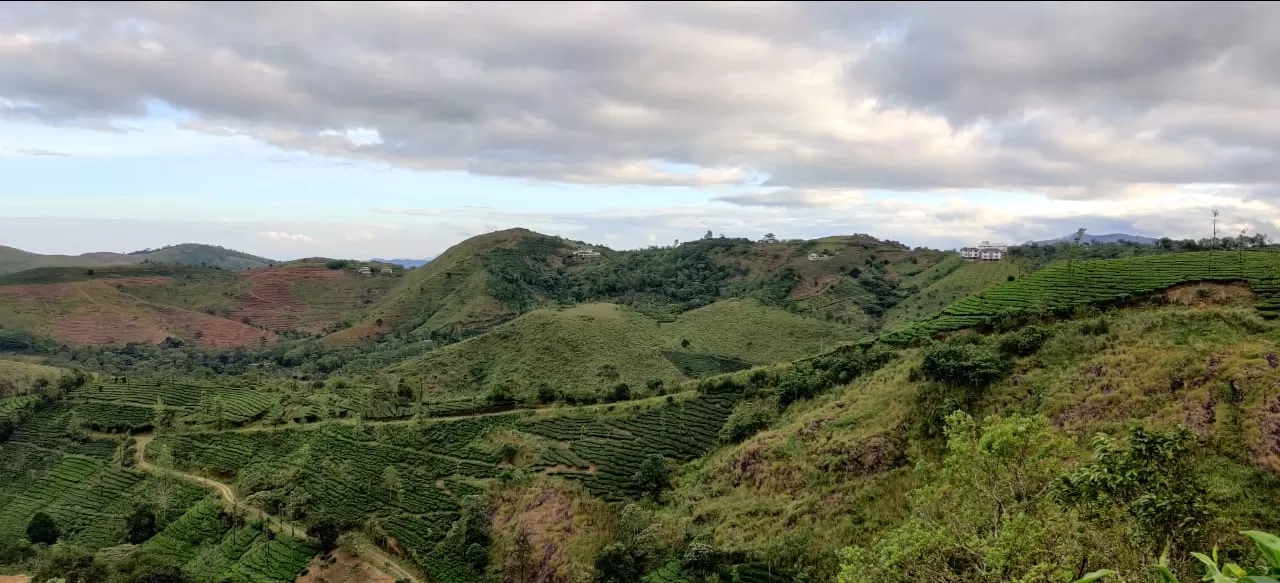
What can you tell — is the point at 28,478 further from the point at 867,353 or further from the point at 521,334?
the point at 867,353

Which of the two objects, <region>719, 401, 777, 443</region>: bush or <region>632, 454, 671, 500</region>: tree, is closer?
<region>632, 454, 671, 500</region>: tree

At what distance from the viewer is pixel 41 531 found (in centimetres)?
4472

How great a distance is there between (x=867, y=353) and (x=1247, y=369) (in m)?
23.6

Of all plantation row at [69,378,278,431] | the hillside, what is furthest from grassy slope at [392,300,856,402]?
the hillside

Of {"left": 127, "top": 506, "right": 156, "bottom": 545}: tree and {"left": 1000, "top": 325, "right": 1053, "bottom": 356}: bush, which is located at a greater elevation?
{"left": 1000, "top": 325, "right": 1053, "bottom": 356}: bush

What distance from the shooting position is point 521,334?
7831 cm

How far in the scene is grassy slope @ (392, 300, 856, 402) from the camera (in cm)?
6975

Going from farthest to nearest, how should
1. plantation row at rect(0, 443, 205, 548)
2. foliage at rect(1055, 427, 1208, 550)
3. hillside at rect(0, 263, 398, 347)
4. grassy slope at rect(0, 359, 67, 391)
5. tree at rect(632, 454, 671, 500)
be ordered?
1. hillside at rect(0, 263, 398, 347)
2. grassy slope at rect(0, 359, 67, 391)
3. plantation row at rect(0, 443, 205, 548)
4. tree at rect(632, 454, 671, 500)
5. foliage at rect(1055, 427, 1208, 550)

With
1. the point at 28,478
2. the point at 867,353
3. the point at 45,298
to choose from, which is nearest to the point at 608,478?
the point at 867,353

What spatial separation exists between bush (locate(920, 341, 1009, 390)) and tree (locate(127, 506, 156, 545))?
5049 centimetres

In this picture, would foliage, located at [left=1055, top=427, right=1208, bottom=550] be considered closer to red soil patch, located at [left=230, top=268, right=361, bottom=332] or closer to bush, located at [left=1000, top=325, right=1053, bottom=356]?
bush, located at [left=1000, top=325, right=1053, bottom=356]

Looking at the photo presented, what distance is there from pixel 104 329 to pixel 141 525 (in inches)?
3938

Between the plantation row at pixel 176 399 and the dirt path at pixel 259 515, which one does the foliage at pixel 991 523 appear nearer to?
the dirt path at pixel 259 515

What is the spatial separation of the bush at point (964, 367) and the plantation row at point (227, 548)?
37807 mm
